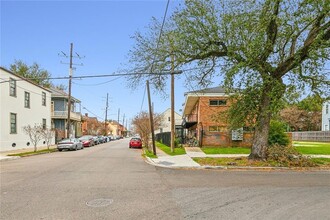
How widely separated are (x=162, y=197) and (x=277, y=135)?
18.9 metres

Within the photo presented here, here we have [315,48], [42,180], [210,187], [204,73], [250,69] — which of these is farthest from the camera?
[204,73]

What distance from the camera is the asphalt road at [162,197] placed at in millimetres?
5841

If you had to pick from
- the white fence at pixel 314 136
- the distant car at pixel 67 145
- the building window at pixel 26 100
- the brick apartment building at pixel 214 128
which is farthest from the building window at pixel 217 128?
the white fence at pixel 314 136

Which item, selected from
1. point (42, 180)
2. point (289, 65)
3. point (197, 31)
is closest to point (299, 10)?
point (289, 65)

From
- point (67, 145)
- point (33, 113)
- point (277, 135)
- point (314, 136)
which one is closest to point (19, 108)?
point (33, 113)

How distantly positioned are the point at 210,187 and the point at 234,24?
8.14 metres

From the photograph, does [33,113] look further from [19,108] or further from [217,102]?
[217,102]

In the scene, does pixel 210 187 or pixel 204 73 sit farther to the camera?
pixel 204 73

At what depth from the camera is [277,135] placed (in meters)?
23.6

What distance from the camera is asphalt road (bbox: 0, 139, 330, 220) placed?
584 cm

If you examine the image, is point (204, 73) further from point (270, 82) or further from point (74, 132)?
point (74, 132)

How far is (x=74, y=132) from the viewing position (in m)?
49.4

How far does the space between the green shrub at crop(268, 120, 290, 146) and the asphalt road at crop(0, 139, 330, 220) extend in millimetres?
13194

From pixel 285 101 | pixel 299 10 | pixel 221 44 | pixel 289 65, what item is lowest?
pixel 285 101
